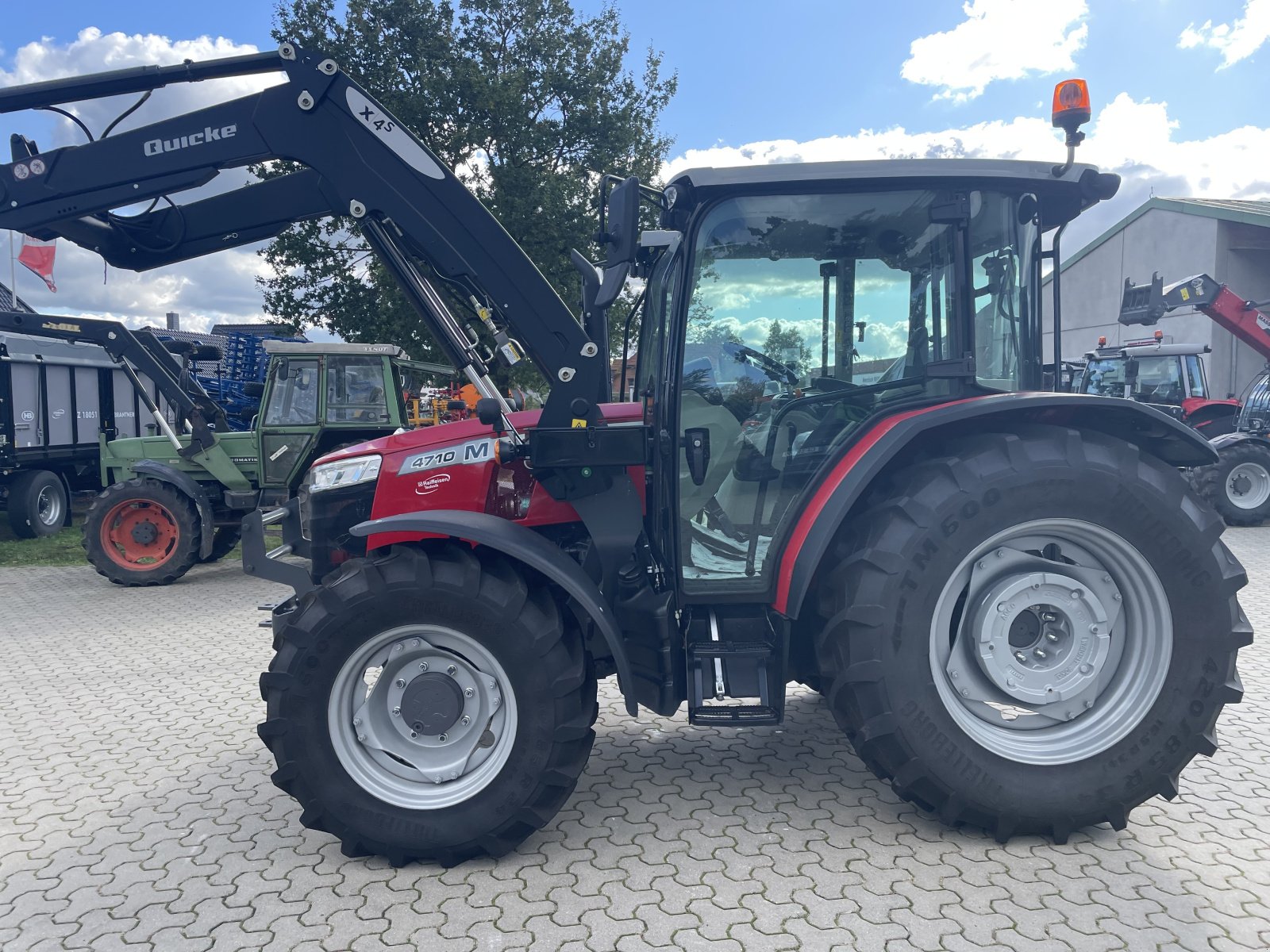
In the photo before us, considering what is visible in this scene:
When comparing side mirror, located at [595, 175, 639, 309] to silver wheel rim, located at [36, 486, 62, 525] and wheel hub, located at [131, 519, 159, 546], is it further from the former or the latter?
silver wheel rim, located at [36, 486, 62, 525]

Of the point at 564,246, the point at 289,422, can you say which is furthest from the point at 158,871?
the point at 564,246

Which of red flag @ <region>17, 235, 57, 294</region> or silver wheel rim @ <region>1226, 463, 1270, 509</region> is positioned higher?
red flag @ <region>17, 235, 57, 294</region>

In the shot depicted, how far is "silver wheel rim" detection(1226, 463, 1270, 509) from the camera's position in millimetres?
→ 11469

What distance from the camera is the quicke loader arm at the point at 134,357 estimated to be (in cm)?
937

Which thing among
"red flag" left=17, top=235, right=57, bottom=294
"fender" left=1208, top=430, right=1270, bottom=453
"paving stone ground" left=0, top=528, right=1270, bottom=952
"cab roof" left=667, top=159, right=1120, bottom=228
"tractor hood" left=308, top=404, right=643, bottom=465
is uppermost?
"red flag" left=17, top=235, right=57, bottom=294

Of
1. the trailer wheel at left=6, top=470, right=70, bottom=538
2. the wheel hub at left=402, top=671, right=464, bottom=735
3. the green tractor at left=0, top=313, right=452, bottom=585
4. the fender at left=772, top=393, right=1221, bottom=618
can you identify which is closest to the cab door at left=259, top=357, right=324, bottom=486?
the green tractor at left=0, top=313, right=452, bottom=585

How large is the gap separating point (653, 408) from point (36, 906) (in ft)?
8.66

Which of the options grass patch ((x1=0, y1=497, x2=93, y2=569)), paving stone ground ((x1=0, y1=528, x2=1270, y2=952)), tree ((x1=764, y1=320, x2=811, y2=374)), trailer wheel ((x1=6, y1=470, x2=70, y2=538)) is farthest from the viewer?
trailer wheel ((x1=6, y1=470, x2=70, y2=538))

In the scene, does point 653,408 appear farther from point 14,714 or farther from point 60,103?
point 14,714

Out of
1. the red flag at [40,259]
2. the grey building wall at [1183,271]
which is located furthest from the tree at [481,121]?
the grey building wall at [1183,271]

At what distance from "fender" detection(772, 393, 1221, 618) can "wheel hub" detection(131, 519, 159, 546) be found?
306 inches

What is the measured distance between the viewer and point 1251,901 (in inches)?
108

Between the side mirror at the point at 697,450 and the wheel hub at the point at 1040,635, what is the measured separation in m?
1.09

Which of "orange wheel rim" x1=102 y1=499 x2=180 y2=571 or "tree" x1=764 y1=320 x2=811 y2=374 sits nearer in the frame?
"tree" x1=764 y1=320 x2=811 y2=374
